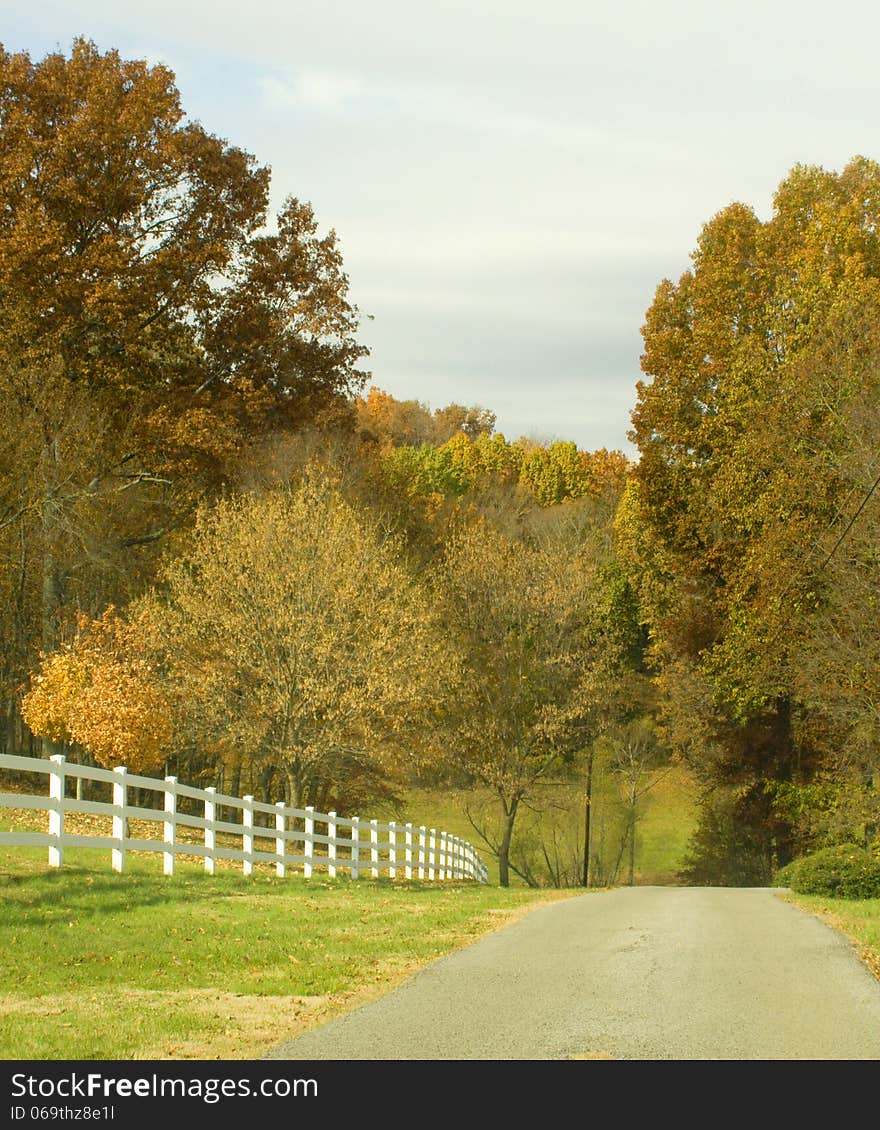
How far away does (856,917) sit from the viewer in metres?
19.2

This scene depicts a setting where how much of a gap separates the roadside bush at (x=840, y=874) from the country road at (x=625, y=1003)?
928 centimetres

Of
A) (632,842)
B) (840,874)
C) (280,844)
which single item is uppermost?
(280,844)

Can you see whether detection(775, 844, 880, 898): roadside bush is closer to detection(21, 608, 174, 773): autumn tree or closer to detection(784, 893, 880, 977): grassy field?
detection(784, 893, 880, 977): grassy field

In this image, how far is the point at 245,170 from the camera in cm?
3741

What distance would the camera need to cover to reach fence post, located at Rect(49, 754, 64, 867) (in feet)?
49.3

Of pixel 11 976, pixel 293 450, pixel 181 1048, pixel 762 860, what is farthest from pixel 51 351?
pixel 762 860

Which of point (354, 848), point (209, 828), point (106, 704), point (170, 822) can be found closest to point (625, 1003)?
point (170, 822)

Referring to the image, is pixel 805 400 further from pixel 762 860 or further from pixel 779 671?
pixel 762 860

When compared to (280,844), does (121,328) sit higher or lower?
higher

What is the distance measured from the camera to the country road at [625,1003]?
8.06 metres

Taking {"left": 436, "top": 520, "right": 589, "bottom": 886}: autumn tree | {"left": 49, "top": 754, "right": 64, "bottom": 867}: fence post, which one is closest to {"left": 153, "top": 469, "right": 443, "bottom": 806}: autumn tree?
{"left": 49, "top": 754, "right": 64, "bottom": 867}: fence post

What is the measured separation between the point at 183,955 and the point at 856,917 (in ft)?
36.5

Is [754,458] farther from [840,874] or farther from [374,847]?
[374,847]

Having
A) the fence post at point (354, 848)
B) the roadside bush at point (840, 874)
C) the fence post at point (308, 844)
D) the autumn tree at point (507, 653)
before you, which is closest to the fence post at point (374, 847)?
the fence post at point (354, 848)
